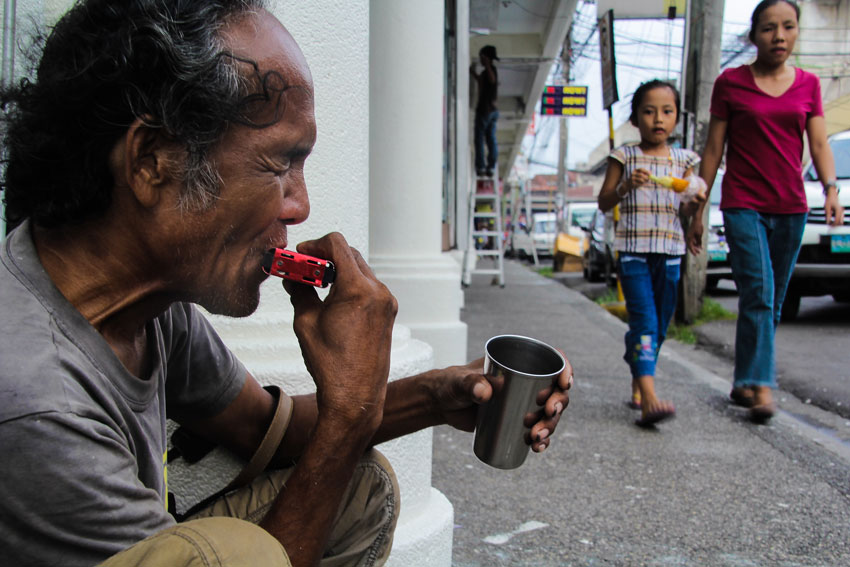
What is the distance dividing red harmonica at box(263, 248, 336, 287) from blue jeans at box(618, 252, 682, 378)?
264 cm

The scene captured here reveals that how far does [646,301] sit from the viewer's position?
11.9ft

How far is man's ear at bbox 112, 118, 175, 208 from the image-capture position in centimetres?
106

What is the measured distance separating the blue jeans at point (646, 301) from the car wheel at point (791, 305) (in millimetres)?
4265

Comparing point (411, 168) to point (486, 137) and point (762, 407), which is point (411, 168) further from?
point (486, 137)

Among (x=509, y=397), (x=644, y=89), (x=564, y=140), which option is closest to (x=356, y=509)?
(x=509, y=397)

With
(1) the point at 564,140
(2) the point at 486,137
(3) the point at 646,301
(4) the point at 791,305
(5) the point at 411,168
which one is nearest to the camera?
(3) the point at 646,301

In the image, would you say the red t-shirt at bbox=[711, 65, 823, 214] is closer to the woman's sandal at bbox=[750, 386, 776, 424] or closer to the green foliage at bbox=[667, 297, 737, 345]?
the woman's sandal at bbox=[750, 386, 776, 424]

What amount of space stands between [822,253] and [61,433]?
743cm

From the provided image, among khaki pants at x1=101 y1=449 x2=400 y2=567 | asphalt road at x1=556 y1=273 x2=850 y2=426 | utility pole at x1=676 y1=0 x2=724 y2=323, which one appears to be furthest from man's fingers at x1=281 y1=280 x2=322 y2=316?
utility pole at x1=676 y1=0 x2=724 y2=323

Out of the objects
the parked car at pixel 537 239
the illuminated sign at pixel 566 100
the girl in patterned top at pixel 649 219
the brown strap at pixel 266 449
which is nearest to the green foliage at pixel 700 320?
the girl in patterned top at pixel 649 219

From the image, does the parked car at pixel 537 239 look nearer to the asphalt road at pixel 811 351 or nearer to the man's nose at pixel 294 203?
the asphalt road at pixel 811 351

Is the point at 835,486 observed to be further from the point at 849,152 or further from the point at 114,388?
the point at 849,152

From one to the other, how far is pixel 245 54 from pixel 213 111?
107 mm

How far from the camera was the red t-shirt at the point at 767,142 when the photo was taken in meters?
3.64
